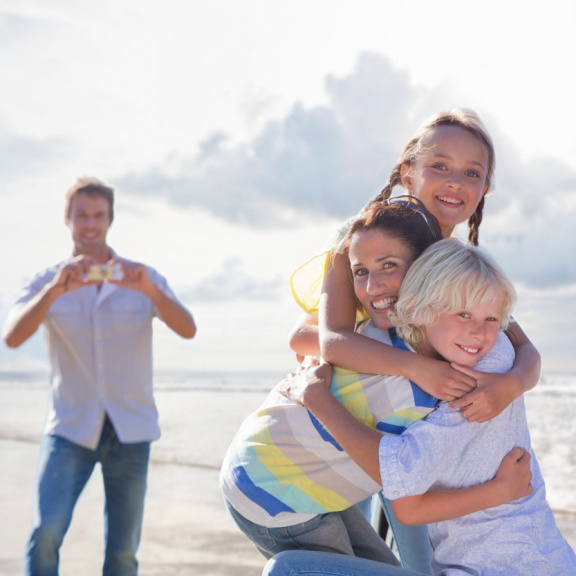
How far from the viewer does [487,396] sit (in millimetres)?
1631

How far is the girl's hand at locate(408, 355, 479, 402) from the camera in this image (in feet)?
5.37

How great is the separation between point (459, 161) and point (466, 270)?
2.33 ft

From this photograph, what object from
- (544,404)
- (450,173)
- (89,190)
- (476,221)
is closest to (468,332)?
(450,173)

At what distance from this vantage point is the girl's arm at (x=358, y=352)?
65.0 inches

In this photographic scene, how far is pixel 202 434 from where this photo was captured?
9.50 m

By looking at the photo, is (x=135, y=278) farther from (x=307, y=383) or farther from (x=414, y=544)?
(x=307, y=383)

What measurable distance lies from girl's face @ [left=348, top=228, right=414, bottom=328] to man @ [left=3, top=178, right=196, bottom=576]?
71.9 inches

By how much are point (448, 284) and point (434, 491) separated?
0.44 meters

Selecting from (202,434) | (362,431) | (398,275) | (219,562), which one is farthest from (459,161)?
(202,434)

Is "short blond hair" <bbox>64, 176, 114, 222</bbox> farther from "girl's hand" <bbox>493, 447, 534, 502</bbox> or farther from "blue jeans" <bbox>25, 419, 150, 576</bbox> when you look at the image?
"girl's hand" <bbox>493, 447, 534, 502</bbox>

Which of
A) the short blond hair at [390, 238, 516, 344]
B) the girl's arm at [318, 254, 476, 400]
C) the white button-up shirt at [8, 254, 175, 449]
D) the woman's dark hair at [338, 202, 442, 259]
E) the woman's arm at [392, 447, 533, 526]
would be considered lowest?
the white button-up shirt at [8, 254, 175, 449]

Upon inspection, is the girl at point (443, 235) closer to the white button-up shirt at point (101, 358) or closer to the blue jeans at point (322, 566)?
the blue jeans at point (322, 566)

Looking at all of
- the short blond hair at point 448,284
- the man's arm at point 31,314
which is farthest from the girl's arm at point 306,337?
the man's arm at point 31,314

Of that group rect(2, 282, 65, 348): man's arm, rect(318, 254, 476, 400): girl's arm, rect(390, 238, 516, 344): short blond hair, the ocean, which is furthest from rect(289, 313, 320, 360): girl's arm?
the ocean
